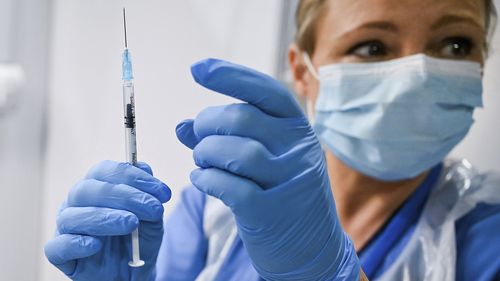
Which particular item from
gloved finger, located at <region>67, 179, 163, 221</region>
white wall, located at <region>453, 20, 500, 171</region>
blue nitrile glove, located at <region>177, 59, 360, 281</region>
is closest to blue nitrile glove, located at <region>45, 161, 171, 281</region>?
gloved finger, located at <region>67, 179, 163, 221</region>

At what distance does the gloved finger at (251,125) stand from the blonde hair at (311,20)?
480 millimetres

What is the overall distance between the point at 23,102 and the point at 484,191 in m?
1.14

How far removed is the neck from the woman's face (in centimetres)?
25

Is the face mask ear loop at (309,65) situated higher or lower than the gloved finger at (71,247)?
higher

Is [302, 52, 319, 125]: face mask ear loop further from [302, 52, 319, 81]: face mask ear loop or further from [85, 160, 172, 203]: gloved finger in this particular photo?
[85, 160, 172, 203]: gloved finger

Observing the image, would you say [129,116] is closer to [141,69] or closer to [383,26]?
[141,69]

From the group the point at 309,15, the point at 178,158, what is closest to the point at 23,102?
the point at 178,158

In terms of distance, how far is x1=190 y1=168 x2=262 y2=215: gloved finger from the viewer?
52 cm

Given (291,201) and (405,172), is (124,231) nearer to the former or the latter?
(291,201)

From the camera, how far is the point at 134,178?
64cm

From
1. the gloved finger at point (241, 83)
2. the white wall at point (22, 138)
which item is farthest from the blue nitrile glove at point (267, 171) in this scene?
the white wall at point (22, 138)

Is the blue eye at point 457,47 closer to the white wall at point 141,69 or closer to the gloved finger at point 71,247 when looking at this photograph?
the white wall at point 141,69

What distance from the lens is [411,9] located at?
850 millimetres

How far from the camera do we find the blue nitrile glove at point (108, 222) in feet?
2.05
